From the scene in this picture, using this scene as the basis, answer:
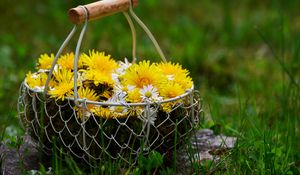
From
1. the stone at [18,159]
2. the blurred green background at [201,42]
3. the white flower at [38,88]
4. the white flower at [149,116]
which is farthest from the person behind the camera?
the blurred green background at [201,42]

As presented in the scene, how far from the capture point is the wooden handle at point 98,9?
75.4 inches

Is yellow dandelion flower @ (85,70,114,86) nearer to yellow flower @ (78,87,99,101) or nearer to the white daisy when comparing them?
yellow flower @ (78,87,99,101)

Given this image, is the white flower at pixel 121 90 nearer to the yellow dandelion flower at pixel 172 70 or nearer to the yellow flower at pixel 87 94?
the yellow flower at pixel 87 94

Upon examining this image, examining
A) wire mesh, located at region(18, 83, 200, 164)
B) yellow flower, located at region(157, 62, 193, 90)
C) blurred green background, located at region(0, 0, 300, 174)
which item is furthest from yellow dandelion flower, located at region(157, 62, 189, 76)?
blurred green background, located at region(0, 0, 300, 174)

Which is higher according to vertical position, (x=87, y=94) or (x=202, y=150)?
(x=87, y=94)

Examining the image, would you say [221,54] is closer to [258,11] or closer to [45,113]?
[258,11]

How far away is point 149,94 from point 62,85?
10.8 inches

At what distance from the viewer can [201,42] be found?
4383 mm

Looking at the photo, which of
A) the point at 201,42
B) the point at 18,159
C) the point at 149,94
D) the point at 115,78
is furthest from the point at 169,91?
the point at 201,42

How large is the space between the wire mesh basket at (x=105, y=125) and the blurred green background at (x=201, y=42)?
0.83 meters

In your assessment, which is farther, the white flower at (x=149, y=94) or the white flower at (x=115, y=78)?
the white flower at (x=115, y=78)

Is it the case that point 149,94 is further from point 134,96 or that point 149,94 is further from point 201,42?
point 201,42

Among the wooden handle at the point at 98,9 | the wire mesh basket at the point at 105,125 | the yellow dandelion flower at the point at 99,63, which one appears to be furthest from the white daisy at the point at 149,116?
the wooden handle at the point at 98,9

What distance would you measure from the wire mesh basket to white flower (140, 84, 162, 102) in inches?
0.9
